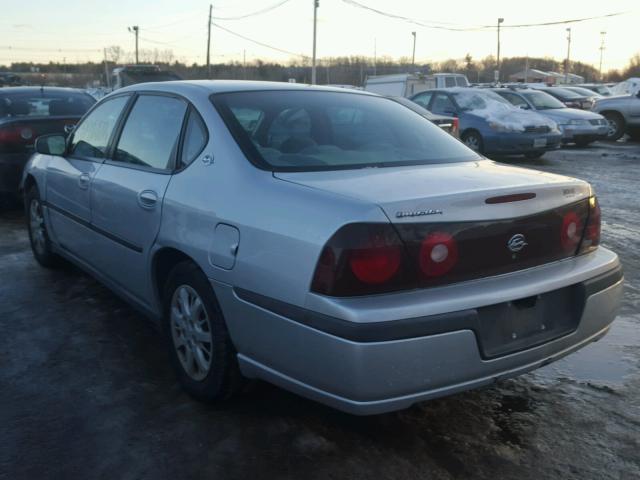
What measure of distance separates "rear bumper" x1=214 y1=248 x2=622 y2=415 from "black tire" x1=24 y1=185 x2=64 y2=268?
3208mm

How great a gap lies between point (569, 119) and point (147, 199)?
14805 mm

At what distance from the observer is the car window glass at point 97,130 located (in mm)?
4199

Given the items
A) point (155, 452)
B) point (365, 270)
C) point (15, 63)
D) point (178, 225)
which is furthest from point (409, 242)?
point (15, 63)

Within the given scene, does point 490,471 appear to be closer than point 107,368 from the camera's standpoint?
Yes

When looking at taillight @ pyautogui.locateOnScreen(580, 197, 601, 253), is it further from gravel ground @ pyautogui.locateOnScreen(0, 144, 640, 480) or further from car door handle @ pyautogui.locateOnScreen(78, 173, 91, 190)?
car door handle @ pyautogui.locateOnScreen(78, 173, 91, 190)

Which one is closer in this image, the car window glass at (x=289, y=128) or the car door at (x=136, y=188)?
the car window glass at (x=289, y=128)

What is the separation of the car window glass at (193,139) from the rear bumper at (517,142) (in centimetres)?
1062

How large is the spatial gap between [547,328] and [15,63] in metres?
117

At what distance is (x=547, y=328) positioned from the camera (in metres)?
2.67

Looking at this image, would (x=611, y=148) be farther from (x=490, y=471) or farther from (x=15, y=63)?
(x=15, y=63)

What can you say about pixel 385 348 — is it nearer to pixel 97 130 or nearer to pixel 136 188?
pixel 136 188

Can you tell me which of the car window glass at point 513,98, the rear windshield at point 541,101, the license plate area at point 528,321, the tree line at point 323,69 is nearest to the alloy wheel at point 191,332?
the license plate area at point 528,321

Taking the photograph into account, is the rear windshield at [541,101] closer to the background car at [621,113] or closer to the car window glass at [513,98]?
the car window glass at [513,98]

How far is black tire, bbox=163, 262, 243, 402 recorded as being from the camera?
2879mm
